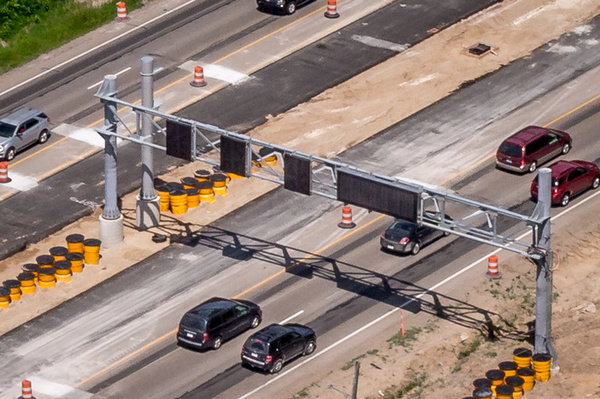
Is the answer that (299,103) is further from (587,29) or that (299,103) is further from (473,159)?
(587,29)

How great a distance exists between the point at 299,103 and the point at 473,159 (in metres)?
10.0

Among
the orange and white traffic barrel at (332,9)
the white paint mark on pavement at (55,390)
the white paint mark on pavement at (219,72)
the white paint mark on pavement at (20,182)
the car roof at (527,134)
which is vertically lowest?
the white paint mark on pavement at (55,390)

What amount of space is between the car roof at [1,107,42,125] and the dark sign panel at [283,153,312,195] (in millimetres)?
19120

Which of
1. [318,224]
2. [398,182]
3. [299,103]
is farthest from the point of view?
[299,103]

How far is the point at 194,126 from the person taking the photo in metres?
67.8

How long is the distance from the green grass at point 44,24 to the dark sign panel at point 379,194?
30.6m

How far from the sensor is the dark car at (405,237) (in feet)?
232

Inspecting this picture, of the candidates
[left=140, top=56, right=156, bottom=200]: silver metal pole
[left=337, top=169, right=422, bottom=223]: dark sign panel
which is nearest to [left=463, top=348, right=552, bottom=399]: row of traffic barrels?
[left=337, top=169, right=422, bottom=223]: dark sign panel

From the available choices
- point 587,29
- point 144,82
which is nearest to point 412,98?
point 587,29

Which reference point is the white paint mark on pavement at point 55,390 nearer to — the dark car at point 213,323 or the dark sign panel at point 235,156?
the dark car at point 213,323

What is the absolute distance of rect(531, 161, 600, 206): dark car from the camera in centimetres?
7356

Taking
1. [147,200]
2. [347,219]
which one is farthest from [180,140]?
[347,219]

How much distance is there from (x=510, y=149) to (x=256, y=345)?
758 inches

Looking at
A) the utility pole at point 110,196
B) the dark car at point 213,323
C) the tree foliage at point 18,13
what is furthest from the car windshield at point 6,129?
the dark car at point 213,323
